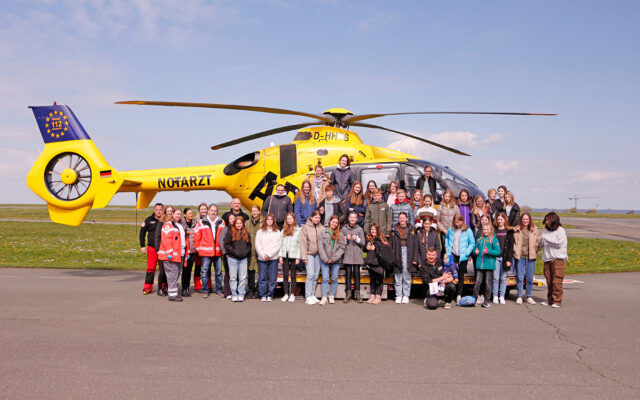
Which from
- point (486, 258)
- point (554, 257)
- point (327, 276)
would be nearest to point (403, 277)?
point (327, 276)

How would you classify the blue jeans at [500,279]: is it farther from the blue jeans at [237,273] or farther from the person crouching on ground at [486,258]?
the blue jeans at [237,273]

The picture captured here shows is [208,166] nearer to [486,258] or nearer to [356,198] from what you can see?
[356,198]

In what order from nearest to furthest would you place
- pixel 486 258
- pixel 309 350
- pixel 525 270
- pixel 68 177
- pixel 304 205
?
pixel 309 350 < pixel 486 258 < pixel 525 270 < pixel 304 205 < pixel 68 177

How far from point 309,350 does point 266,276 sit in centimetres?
356

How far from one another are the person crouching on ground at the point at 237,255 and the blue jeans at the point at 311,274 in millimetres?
1251

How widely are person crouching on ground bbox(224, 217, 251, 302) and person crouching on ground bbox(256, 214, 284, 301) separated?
11.0 inches

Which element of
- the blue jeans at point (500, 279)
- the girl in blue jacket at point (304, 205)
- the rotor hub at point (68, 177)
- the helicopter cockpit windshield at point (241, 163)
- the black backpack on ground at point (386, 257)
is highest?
the helicopter cockpit windshield at point (241, 163)

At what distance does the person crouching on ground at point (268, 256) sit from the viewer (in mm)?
8836

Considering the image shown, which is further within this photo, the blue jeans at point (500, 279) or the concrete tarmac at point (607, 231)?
the concrete tarmac at point (607, 231)

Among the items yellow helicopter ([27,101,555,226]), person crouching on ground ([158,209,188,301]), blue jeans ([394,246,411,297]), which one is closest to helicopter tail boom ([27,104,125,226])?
yellow helicopter ([27,101,555,226])

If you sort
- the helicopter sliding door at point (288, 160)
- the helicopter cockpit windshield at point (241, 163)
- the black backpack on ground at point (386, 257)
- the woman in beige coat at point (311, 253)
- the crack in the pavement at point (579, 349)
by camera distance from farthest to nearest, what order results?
1. the helicopter cockpit windshield at point (241, 163)
2. the helicopter sliding door at point (288, 160)
3. the woman in beige coat at point (311, 253)
4. the black backpack on ground at point (386, 257)
5. the crack in the pavement at point (579, 349)

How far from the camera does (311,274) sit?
8773 mm

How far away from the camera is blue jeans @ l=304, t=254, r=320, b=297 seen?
28.7ft

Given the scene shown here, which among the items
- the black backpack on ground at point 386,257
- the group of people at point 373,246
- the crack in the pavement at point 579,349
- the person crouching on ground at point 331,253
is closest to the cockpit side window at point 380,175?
the group of people at point 373,246
